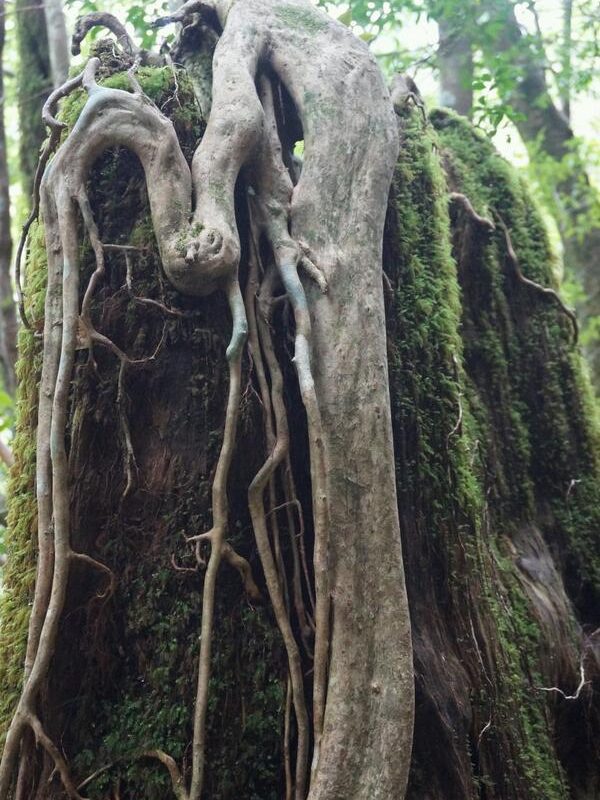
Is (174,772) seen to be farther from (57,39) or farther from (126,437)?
(57,39)

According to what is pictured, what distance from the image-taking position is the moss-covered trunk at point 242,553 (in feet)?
6.63

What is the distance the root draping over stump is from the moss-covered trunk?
8cm

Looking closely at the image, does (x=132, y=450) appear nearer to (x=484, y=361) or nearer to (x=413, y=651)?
(x=413, y=651)

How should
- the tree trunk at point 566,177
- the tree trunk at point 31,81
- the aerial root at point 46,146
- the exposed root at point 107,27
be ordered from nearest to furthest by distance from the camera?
the aerial root at point 46,146 < the exposed root at point 107,27 < the tree trunk at point 31,81 < the tree trunk at point 566,177

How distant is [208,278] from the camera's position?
86.3 inches

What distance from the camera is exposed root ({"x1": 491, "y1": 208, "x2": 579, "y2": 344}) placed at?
354 cm

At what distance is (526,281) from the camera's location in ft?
11.6

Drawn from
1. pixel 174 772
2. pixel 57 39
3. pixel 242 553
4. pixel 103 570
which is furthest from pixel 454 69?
pixel 174 772

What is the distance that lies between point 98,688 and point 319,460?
2.87ft

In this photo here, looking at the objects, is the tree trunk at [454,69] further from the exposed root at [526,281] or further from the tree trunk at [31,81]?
the tree trunk at [31,81]

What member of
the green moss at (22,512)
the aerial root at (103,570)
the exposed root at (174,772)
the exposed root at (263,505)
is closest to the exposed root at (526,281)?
the exposed root at (263,505)

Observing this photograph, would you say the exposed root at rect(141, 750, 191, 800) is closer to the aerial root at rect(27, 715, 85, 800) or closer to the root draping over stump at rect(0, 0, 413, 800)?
the root draping over stump at rect(0, 0, 413, 800)

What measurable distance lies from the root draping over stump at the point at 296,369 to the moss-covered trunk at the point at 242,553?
0.08m

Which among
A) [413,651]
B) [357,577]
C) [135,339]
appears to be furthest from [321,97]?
[413,651]
